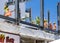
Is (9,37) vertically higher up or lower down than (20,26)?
lower down

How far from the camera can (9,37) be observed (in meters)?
6.83

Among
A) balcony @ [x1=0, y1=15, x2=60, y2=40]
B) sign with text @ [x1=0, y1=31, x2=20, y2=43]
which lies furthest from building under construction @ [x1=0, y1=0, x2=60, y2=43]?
sign with text @ [x1=0, y1=31, x2=20, y2=43]

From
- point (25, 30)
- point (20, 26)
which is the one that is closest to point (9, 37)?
point (20, 26)

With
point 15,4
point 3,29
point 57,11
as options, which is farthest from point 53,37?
point 3,29

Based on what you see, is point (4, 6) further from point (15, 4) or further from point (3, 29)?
point (3, 29)

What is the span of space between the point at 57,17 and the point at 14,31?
16.1ft

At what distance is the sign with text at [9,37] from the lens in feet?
21.5

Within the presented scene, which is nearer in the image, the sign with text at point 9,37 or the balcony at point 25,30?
the sign with text at point 9,37

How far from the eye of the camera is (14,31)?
23.6 ft

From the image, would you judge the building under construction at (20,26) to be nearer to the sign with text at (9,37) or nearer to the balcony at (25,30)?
the balcony at (25,30)

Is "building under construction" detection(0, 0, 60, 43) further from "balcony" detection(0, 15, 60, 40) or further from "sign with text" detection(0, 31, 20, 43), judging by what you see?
"sign with text" detection(0, 31, 20, 43)

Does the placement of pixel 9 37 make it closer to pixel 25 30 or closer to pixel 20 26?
pixel 20 26

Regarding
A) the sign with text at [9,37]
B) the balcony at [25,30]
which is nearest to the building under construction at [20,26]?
the balcony at [25,30]

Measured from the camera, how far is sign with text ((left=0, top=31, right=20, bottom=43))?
21.5ft
